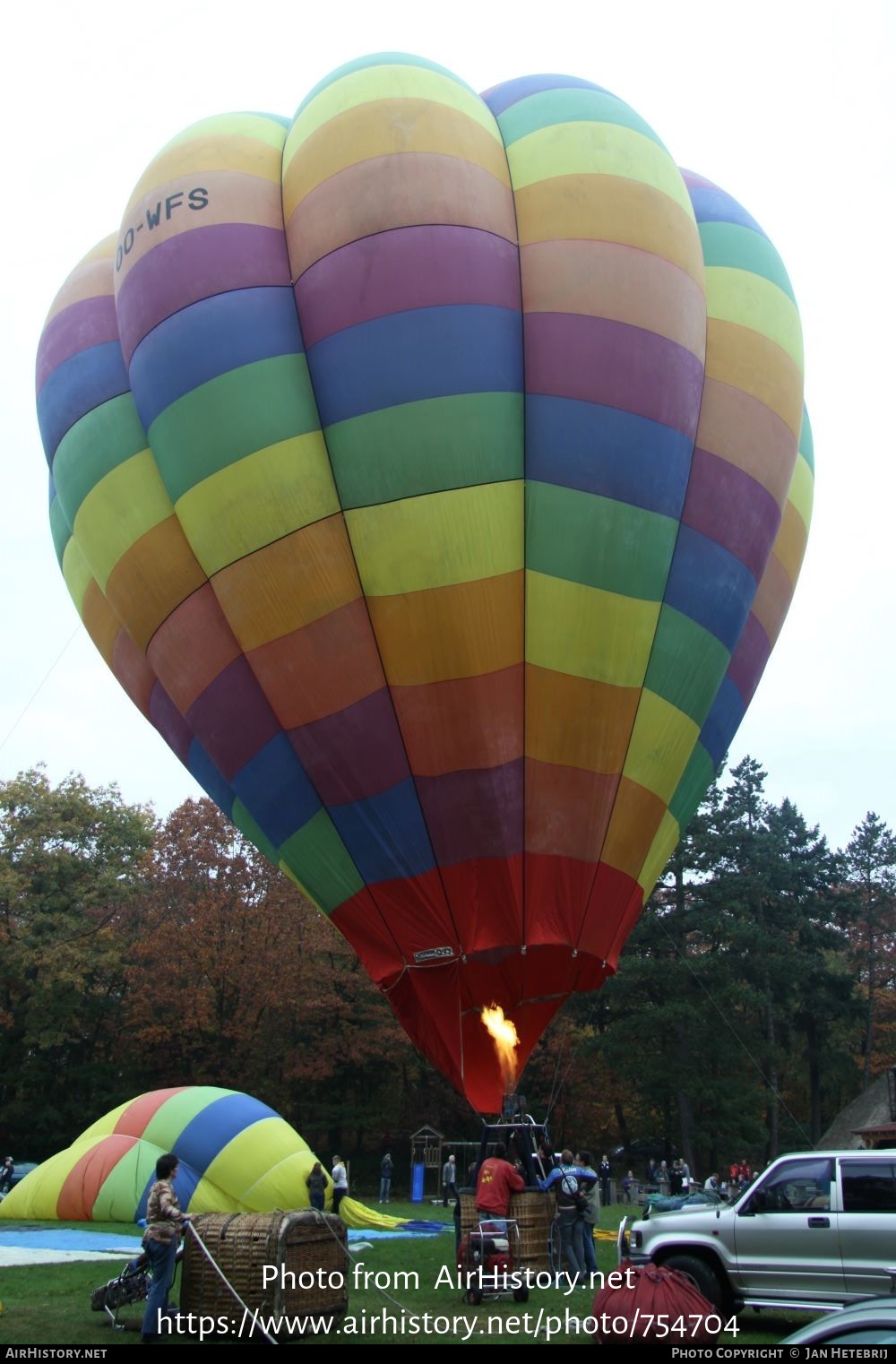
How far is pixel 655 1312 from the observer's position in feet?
16.5

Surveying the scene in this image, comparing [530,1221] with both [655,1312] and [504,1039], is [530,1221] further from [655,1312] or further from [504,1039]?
[655,1312]

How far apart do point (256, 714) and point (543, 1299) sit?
499 centimetres

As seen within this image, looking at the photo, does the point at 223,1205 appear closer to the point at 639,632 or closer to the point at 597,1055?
the point at 639,632

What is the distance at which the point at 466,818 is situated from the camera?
9.09 metres

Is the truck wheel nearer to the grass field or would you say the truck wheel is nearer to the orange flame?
the grass field

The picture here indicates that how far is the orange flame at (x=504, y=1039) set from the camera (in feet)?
30.7

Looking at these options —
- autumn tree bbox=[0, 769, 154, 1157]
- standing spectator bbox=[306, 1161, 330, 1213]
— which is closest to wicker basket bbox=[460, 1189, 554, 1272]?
standing spectator bbox=[306, 1161, 330, 1213]

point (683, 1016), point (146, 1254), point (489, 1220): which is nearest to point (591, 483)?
point (489, 1220)

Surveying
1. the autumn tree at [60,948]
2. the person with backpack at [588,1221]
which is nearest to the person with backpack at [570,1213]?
the person with backpack at [588,1221]

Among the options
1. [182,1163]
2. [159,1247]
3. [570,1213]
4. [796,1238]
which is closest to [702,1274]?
[796,1238]

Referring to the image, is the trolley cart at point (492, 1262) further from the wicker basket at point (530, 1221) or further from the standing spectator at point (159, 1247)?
the standing spectator at point (159, 1247)

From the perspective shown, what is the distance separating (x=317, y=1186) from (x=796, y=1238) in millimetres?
6227

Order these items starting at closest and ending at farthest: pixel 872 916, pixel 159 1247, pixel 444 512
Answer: pixel 159 1247, pixel 444 512, pixel 872 916

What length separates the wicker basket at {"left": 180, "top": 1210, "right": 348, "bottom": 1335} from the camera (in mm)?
5902
